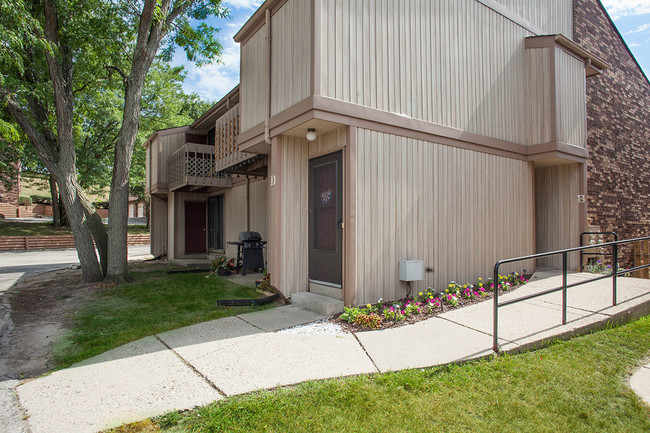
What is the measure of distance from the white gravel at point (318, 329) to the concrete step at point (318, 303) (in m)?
0.29

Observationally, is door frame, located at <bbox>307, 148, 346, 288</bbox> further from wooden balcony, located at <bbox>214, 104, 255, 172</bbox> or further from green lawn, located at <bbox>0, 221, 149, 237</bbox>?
green lawn, located at <bbox>0, 221, 149, 237</bbox>

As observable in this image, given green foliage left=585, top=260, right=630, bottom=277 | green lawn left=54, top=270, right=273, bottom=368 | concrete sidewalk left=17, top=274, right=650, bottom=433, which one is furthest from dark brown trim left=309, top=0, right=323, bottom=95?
green foliage left=585, top=260, right=630, bottom=277

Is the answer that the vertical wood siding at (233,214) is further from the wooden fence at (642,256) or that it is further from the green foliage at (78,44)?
the wooden fence at (642,256)

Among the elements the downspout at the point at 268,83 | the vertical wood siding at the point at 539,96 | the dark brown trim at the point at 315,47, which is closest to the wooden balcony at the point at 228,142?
the downspout at the point at 268,83

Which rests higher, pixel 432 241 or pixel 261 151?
pixel 261 151

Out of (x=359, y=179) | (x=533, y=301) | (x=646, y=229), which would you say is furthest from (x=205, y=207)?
(x=646, y=229)

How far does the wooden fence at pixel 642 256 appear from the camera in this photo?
955cm

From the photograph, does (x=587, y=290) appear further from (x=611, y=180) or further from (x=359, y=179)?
(x=611, y=180)

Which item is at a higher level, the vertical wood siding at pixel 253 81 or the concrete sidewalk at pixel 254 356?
the vertical wood siding at pixel 253 81

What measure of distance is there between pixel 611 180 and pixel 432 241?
6882 millimetres

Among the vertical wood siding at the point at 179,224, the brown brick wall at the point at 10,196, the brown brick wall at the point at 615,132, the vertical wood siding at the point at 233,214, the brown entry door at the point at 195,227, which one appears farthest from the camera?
the brown brick wall at the point at 10,196

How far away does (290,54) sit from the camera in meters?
5.82

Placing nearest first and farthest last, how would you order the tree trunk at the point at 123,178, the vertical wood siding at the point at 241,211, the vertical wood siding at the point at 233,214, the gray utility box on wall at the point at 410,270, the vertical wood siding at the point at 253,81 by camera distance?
the gray utility box on wall at the point at 410,270 < the vertical wood siding at the point at 253,81 < the tree trunk at the point at 123,178 < the vertical wood siding at the point at 241,211 < the vertical wood siding at the point at 233,214

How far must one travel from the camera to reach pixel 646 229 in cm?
1107
